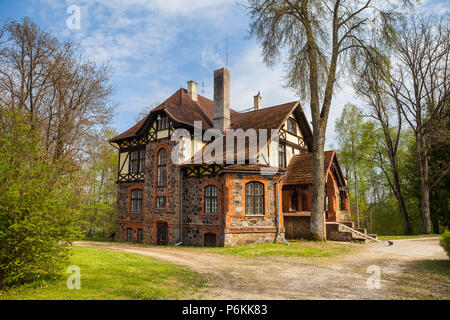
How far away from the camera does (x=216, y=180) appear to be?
16453mm

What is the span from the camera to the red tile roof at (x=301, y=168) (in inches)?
698

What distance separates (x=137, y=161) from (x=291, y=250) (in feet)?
43.5

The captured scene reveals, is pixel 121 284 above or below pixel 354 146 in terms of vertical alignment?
below

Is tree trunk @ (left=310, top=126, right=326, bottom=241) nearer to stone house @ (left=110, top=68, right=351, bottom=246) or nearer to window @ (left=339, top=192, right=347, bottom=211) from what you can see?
stone house @ (left=110, top=68, right=351, bottom=246)

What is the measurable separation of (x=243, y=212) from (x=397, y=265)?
7.87 meters

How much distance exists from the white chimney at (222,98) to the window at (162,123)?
3.48 meters

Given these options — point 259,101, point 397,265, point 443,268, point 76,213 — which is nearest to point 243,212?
point 397,265

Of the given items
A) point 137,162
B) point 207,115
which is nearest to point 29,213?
point 137,162

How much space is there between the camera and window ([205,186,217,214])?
1653 centimetres

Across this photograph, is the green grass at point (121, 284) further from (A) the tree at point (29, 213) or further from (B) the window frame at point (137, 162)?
(B) the window frame at point (137, 162)

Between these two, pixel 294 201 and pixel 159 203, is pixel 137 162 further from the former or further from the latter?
pixel 294 201

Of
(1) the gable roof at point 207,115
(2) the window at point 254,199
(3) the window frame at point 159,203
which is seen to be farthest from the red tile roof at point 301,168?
(3) the window frame at point 159,203

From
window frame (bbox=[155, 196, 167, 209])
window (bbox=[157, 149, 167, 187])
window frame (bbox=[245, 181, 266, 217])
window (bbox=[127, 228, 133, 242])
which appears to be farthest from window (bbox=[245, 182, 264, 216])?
window (bbox=[127, 228, 133, 242])

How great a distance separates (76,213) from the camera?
676 centimetres
